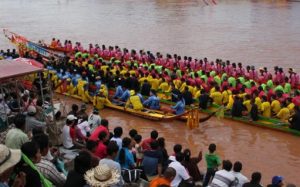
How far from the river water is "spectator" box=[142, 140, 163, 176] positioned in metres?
3.04

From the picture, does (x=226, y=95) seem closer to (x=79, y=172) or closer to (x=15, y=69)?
(x=15, y=69)

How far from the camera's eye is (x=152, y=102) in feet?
38.1

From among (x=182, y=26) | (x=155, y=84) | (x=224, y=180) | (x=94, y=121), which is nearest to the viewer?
(x=224, y=180)

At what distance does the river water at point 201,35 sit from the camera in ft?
32.7

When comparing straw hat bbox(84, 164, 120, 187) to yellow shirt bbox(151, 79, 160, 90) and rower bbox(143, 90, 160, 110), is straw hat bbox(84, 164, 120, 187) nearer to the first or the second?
rower bbox(143, 90, 160, 110)

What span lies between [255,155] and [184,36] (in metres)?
18.7

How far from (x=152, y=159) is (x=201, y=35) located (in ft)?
71.1

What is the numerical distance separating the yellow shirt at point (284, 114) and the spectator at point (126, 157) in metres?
5.51

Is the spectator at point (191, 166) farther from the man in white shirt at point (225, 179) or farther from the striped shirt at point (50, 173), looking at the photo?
the striped shirt at point (50, 173)

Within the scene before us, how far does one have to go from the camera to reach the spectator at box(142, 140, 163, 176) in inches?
250

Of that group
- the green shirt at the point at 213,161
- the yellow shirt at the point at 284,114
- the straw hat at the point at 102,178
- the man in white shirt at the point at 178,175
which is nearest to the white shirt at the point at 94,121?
the green shirt at the point at 213,161

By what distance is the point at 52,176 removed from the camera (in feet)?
14.7

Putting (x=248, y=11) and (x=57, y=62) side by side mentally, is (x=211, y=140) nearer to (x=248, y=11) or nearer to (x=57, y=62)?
(x=57, y=62)

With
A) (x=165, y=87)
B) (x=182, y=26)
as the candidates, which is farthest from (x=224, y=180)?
(x=182, y=26)
